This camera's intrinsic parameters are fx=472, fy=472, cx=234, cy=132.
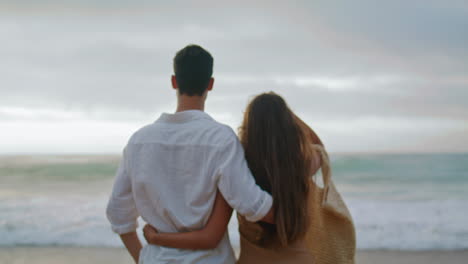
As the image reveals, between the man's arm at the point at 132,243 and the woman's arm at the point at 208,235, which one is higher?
the woman's arm at the point at 208,235

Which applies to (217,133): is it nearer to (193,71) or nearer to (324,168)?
(193,71)

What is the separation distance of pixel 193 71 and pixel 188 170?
0.38 meters

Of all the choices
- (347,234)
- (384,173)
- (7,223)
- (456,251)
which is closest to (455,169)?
Result: (384,173)

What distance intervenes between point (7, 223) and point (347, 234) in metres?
7.76

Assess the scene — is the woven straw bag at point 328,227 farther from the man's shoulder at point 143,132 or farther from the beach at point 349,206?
the beach at point 349,206

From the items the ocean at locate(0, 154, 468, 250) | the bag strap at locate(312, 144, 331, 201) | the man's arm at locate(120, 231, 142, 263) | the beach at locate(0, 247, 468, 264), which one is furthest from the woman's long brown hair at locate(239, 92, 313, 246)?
the ocean at locate(0, 154, 468, 250)

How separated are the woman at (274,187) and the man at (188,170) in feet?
0.15

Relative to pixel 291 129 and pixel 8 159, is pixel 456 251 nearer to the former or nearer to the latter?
pixel 291 129

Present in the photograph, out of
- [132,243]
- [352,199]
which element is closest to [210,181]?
[132,243]

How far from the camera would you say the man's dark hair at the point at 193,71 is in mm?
1828

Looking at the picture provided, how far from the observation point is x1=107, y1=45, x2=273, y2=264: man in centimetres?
171

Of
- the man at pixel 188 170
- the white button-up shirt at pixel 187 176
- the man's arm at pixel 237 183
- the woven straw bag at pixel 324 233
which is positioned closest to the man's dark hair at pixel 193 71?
the man at pixel 188 170

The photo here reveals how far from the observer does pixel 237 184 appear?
1.69 meters

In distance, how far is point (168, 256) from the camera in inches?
71.2
